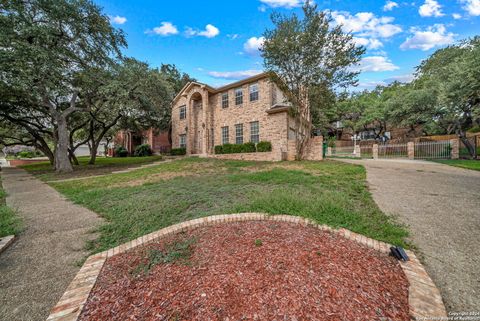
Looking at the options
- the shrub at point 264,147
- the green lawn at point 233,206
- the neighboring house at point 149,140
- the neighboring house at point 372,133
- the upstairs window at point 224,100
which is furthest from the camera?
the neighboring house at point 372,133

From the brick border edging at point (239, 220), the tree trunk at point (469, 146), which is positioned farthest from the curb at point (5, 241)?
the tree trunk at point (469, 146)

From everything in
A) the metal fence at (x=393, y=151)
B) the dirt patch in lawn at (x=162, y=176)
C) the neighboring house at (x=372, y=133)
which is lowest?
A: the dirt patch in lawn at (x=162, y=176)

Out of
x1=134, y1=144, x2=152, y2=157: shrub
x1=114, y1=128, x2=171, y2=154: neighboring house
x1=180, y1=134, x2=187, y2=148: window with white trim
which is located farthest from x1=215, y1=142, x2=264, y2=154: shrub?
x1=134, y1=144, x2=152, y2=157: shrub

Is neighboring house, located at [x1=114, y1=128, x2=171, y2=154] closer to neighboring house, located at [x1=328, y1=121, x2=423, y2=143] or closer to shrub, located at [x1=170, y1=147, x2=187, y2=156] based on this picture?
shrub, located at [x1=170, y1=147, x2=187, y2=156]

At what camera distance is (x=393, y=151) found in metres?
18.5

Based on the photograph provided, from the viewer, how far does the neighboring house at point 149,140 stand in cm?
2724

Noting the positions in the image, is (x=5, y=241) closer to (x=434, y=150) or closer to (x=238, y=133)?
(x=238, y=133)

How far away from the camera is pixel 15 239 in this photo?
3553 mm

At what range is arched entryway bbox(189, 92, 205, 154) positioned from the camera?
19.3 meters

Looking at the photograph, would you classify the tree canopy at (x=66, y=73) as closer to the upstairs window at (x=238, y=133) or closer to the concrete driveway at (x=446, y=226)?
the upstairs window at (x=238, y=133)

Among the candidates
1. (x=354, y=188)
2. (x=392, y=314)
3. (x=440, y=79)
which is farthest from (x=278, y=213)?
(x=440, y=79)

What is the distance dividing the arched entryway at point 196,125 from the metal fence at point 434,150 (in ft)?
62.5

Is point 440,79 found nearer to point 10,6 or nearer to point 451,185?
point 451,185

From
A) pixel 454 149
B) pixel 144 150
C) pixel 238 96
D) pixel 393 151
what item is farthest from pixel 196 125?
pixel 454 149
